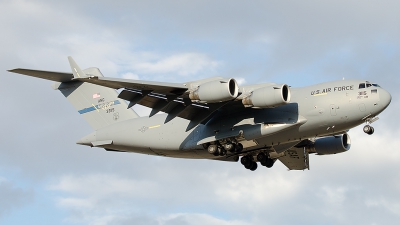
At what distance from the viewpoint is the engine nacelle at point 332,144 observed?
25.8 metres

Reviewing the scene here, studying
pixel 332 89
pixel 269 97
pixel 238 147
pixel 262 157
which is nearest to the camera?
pixel 269 97

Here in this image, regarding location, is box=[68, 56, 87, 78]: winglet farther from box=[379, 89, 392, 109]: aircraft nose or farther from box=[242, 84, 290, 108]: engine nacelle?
box=[379, 89, 392, 109]: aircraft nose

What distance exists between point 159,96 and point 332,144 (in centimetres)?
698

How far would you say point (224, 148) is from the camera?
23.0 metres

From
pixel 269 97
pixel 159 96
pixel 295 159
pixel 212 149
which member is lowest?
pixel 212 149

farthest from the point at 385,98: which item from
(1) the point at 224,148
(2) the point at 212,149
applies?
(2) the point at 212,149

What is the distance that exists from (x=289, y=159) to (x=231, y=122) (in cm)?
493

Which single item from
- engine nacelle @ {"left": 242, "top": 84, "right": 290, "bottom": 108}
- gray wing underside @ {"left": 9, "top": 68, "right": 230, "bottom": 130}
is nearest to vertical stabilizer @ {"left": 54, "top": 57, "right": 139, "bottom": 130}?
gray wing underside @ {"left": 9, "top": 68, "right": 230, "bottom": 130}

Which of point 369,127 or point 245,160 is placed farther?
point 245,160

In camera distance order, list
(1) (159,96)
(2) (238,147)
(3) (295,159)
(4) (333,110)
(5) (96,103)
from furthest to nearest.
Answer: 1. (3) (295,159)
2. (5) (96,103)
3. (2) (238,147)
4. (1) (159,96)
5. (4) (333,110)

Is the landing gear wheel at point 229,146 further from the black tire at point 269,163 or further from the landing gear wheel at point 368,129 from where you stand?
the landing gear wheel at point 368,129

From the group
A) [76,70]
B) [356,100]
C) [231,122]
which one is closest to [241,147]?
[231,122]

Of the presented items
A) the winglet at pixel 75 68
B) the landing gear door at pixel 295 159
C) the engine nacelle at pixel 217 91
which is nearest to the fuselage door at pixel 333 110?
the engine nacelle at pixel 217 91

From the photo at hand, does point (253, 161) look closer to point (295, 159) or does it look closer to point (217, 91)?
point (295, 159)
